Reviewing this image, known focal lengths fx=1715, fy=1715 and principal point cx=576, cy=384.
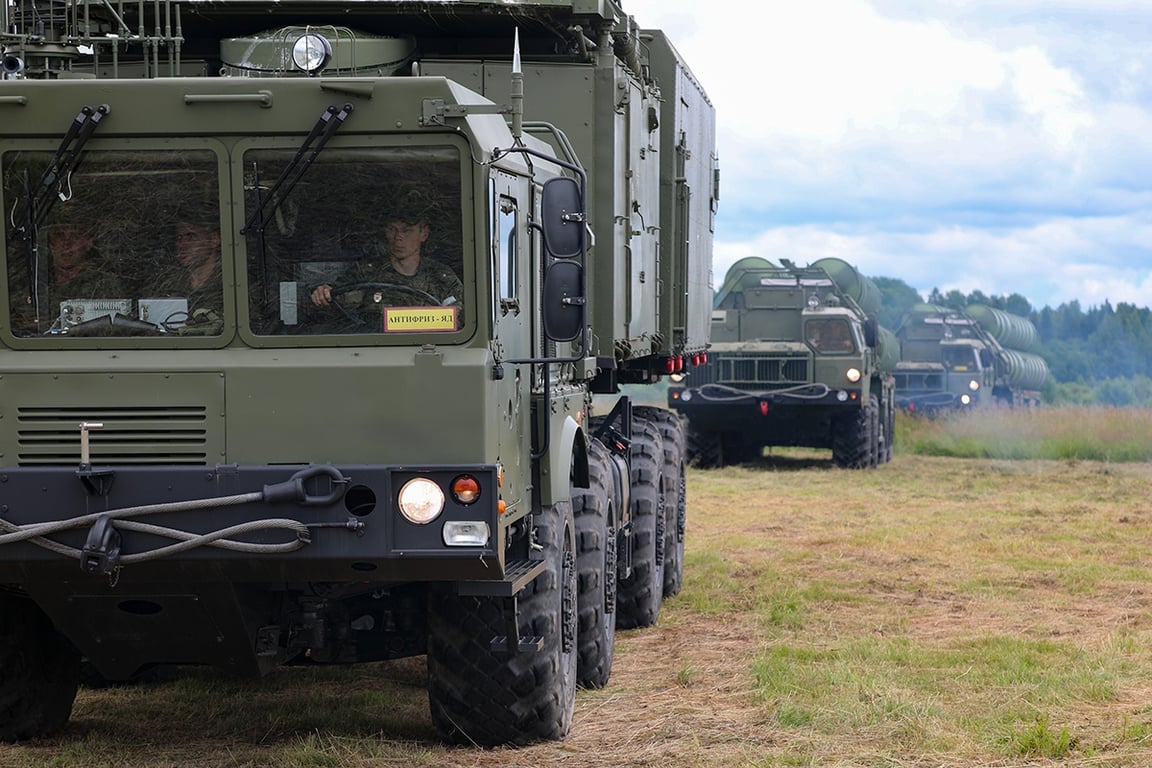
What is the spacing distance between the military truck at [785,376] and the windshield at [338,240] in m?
17.2

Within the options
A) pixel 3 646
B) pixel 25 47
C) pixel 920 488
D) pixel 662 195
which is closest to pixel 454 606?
pixel 3 646

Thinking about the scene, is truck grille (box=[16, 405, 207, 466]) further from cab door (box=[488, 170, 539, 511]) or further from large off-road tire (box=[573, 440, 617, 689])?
large off-road tire (box=[573, 440, 617, 689])

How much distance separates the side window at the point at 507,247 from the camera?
619 centimetres

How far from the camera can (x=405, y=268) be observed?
6031mm

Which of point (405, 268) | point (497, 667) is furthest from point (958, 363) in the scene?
point (405, 268)

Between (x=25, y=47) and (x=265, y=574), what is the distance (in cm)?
261

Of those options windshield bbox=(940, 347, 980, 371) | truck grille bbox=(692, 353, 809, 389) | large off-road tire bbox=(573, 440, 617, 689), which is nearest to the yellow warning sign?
large off-road tire bbox=(573, 440, 617, 689)

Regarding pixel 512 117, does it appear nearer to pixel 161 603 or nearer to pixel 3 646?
pixel 161 603

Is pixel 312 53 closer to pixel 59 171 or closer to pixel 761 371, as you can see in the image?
pixel 59 171

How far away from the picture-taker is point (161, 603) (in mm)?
6301

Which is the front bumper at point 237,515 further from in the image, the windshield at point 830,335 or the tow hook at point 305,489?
the windshield at point 830,335

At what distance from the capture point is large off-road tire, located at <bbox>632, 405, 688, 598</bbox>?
37.6ft

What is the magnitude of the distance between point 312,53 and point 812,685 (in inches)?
148

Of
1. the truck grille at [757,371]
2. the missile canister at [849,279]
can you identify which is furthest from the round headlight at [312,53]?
the missile canister at [849,279]
